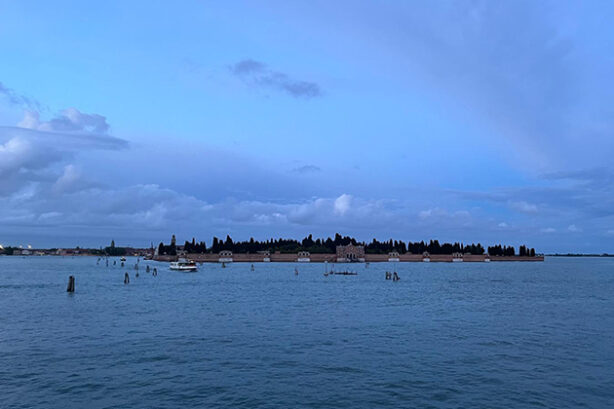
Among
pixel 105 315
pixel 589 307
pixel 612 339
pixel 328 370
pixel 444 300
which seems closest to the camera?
pixel 328 370

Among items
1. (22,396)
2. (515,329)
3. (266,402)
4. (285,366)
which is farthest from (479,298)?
(22,396)

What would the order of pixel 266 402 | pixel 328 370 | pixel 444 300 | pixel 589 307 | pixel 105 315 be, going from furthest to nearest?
1. pixel 444 300
2. pixel 589 307
3. pixel 105 315
4. pixel 328 370
5. pixel 266 402

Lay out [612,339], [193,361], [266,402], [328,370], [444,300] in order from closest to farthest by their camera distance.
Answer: [266,402], [328,370], [193,361], [612,339], [444,300]

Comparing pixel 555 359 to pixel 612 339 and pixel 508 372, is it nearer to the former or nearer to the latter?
pixel 508 372

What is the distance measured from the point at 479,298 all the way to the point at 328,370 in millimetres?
42661

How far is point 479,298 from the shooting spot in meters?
59.4

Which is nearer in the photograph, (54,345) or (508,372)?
(508,372)

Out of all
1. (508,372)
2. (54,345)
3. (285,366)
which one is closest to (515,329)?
(508,372)

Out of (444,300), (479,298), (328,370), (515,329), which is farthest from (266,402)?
(479,298)

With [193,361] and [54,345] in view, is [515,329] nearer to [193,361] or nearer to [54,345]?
[193,361]

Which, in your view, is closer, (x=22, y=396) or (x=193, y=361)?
(x=22, y=396)

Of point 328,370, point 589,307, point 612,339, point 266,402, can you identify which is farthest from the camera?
point 589,307

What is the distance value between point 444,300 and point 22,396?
4681 cm

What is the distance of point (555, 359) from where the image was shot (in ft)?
82.0
